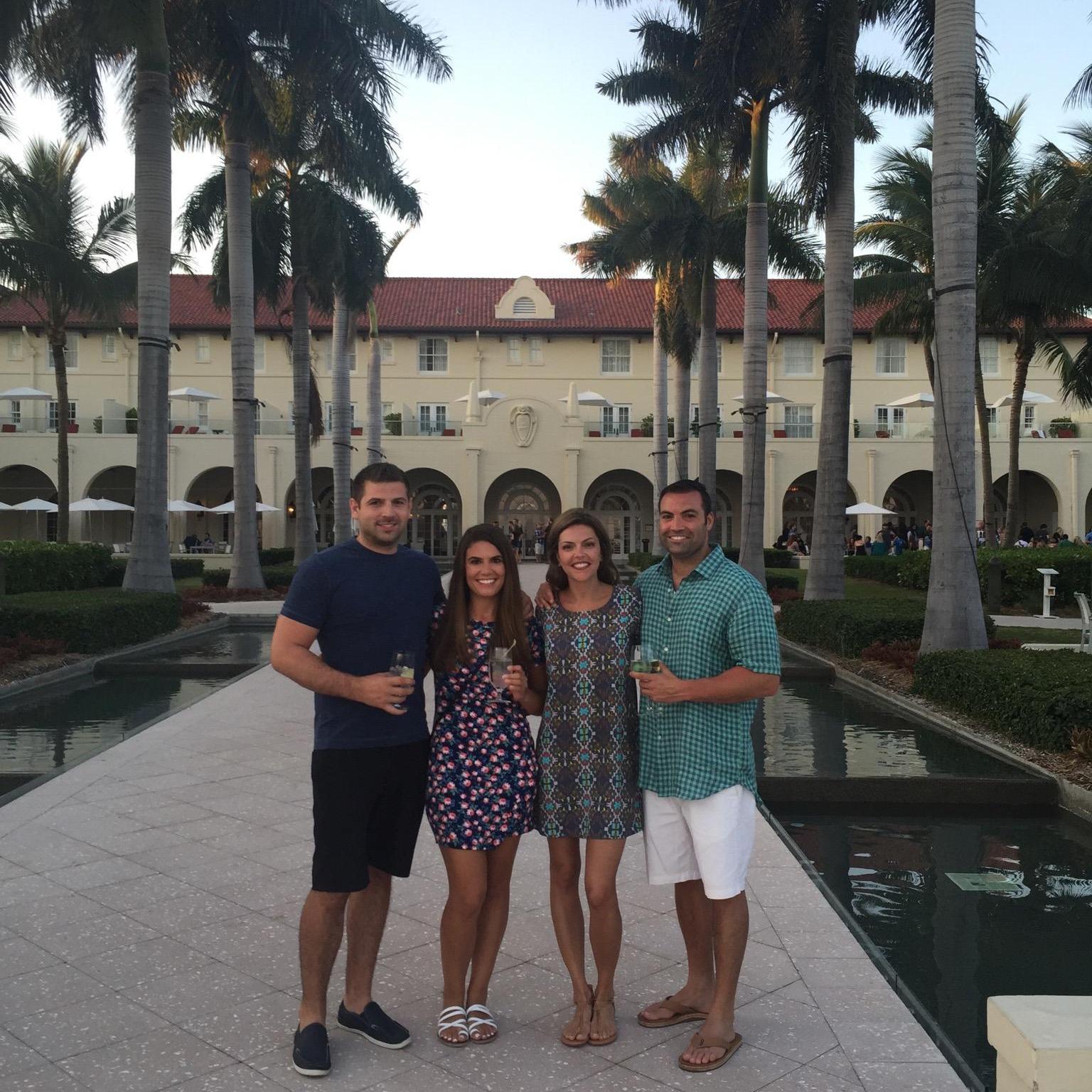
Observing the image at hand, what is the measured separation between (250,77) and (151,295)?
228 inches

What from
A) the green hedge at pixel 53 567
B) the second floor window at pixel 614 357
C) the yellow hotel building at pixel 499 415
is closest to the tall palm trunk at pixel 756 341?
the green hedge at pixel 53 567

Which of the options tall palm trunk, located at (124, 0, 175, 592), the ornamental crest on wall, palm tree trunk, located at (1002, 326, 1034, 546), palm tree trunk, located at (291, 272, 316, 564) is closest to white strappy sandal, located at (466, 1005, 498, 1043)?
tall palm trunk, located at (124, 0, 175, 592)

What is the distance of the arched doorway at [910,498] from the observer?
44.7 m

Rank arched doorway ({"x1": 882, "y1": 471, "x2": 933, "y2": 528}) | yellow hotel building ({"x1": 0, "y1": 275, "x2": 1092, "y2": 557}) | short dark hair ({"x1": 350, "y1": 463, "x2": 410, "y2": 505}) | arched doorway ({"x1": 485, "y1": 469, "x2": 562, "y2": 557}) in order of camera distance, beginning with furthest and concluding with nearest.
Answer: arched doorway ({"x1": 485, "y1": 469, "x2": 562, "y2": 557}) < arched doorway ({"x1": 882, "y1": 471, "x2": 933, "y2": 528}) < yellow hotel building ({"x1": 0, "y1": 275, "x2": 1092, "y2": 557}) < short dark hair ({"x1": 350, "y1": 463, "x2": 410, "y2": 505})

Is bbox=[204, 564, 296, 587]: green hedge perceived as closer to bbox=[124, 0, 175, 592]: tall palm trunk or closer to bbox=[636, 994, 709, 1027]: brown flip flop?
bbox=[124, 0, 175, 592]: tall palm trunk

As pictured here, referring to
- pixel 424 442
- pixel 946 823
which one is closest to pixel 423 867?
pixel 946 823

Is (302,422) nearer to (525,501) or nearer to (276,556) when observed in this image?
(276,556)

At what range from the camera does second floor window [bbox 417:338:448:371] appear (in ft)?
150

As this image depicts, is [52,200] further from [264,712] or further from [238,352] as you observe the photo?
[264,712]

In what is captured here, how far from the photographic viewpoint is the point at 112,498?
4459 cm

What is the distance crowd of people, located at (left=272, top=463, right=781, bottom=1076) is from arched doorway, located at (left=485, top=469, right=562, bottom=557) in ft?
133

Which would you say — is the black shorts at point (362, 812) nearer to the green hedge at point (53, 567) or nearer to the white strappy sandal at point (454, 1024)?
the white strappy sandal at point (454, 1024)

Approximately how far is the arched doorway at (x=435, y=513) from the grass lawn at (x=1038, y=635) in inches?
1212

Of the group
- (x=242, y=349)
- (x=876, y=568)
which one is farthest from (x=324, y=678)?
(x=876, y=568)
